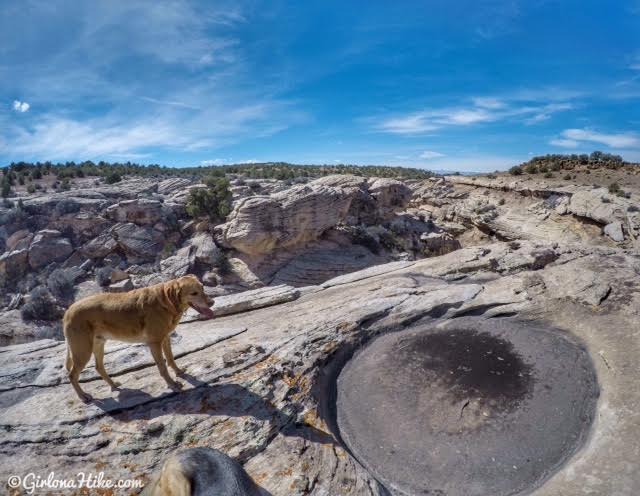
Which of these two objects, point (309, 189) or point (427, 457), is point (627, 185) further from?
point (427, 457)

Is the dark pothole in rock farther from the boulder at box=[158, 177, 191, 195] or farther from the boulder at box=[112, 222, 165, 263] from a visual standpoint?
the boulder at box=[158, 177, 191, 195]

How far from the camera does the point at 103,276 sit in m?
20.0

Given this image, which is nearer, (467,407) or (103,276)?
(467,407)

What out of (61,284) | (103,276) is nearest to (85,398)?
(61,284)

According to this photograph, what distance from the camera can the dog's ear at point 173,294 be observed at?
16.0 feet

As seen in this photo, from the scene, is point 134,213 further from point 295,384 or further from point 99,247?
point 295,384

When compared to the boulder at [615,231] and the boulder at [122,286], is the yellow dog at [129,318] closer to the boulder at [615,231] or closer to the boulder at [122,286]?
the boulder at [122,286]

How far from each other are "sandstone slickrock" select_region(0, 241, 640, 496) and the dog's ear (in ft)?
4.29

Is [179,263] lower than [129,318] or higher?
lower

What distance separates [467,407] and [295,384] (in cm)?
263

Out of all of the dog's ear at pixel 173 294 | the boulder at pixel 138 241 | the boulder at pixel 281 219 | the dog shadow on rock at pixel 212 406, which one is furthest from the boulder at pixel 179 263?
the dog's ear at pixel 173 294

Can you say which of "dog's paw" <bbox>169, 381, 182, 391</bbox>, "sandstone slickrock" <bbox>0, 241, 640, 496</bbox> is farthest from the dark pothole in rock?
"dog's paw" <bbox>169, 381, 182, 391</bbox>

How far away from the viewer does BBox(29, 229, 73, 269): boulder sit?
2150cm

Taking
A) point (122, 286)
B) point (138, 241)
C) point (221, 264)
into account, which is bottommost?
point (122, 286)
